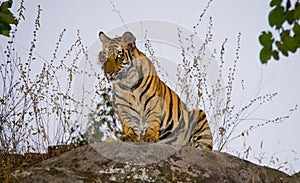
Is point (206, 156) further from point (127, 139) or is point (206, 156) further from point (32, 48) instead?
point (32, 48)

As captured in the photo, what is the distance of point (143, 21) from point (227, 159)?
9.54 feet

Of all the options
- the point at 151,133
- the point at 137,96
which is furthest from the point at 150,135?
the point at 137,96

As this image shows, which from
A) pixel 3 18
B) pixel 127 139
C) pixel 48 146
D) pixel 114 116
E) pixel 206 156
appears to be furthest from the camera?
pixel 114 116

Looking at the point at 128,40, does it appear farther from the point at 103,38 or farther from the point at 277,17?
the point at 277,17

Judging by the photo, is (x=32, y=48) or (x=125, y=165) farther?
(x=32, y=48)

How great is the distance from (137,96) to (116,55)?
565 mm

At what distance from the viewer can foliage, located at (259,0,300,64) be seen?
1652mm

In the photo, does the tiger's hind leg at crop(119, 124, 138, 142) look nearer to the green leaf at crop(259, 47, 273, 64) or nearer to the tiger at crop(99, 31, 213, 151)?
the tiger at crop(99, 31, 213, 151)

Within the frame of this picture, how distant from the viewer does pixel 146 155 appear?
4.06 metres

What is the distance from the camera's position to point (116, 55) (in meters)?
5.21

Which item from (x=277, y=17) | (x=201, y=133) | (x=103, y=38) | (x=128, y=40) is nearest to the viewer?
(x=277, y=17)

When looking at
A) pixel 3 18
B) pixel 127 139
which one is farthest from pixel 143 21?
pixel 3 18

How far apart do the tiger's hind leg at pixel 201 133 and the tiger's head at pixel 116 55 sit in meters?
1.30

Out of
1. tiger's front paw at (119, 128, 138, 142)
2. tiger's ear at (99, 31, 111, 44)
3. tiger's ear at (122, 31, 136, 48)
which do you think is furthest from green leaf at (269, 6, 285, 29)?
tiger's ear at (99, 31, 111, 44)
